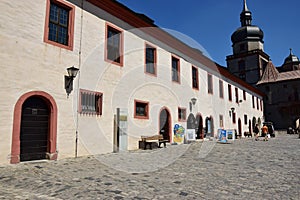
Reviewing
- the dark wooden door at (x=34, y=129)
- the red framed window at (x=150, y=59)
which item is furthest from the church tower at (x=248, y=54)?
the dark wooden door at (x=34, y=129)

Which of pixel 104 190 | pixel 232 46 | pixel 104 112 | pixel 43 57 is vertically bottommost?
pixel 104 190

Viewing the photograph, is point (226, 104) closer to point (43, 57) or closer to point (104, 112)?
point (104, 112)

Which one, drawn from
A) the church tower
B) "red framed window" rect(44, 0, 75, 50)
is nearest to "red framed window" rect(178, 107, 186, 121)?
"red framed window" rect(44, 0, 75, 50)

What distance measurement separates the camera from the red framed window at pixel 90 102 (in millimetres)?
10860

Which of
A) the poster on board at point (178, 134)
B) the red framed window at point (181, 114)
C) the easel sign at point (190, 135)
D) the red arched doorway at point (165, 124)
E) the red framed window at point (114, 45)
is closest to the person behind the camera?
the red framed window at point (114, 45)

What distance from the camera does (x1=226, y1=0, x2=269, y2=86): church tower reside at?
1929 inches

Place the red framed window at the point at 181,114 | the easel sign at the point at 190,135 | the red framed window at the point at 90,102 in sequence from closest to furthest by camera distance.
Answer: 1. the red framed window at the point at 90,102
2. the easel sign at the point at 190,135
3. the red framed window at the point at 181,114

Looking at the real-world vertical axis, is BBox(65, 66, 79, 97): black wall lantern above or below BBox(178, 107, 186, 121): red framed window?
above

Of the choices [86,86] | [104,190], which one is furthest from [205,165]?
[86,86]

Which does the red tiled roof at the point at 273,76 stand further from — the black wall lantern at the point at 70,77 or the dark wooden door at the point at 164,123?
the black wall lantern at the point at 70,77

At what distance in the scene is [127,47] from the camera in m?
13.9

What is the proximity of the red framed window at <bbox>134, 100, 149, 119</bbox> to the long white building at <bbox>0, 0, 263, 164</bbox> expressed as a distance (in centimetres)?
6

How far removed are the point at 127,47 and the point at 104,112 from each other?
4.29 meters

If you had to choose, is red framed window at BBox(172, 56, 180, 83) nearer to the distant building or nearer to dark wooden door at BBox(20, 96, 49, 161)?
dark wooden door at BBox(20, 96, 49, 161)
